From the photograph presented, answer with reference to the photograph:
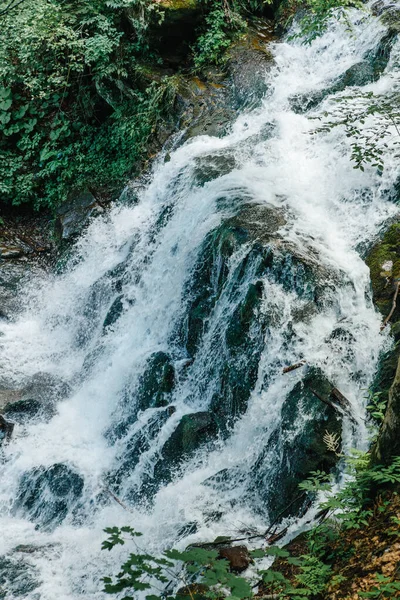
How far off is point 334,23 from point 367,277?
6.06 m

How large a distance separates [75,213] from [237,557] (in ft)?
23.6

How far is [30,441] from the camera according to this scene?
6832mm

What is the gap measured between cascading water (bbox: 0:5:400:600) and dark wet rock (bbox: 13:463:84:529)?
0.02 m

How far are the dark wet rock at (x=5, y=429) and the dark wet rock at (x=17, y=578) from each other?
1748mm

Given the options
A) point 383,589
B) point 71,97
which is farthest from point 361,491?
point 71,97

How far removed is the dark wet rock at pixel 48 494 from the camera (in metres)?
Result: 5.94

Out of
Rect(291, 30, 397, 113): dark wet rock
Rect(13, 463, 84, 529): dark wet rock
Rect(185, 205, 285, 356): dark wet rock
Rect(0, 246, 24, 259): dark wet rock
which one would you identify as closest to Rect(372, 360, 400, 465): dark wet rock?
Rect(185, 205, 285, 356): dark wet rock

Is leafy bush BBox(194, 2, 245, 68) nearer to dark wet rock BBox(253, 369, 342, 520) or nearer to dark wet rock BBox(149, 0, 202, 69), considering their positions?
dark wet rock BBox(149, 0, 202, 69)

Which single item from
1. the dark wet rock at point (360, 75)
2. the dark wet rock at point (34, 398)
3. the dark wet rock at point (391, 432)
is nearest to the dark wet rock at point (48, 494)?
the dark wet rock at point (34, 398)

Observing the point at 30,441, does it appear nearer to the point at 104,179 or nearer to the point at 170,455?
the point at 170,455

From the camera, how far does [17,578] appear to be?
16.6 feet

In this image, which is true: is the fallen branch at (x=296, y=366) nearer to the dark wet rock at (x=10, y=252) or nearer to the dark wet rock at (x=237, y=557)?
the dark wet rock at (x=237, y=557)

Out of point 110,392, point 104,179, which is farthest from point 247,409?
point 104,179

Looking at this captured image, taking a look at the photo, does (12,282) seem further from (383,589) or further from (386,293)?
(383,589)
